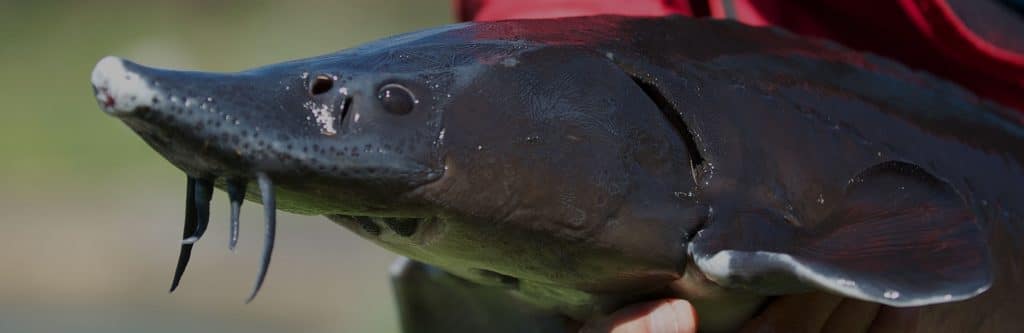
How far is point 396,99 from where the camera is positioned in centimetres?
161

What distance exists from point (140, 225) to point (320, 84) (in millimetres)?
6546

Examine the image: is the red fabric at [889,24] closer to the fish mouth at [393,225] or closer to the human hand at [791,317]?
the human hand at [791,317]

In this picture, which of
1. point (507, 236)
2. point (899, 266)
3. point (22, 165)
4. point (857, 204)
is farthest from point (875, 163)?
point (22, 165)

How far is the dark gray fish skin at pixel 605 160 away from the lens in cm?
154

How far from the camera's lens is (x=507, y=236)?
1.70 meters

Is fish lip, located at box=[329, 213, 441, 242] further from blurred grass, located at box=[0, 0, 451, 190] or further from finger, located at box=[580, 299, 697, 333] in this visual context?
blurred grass, located at box=[0, 0, 451, 190]

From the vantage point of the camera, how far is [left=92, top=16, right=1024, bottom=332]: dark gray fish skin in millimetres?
1544

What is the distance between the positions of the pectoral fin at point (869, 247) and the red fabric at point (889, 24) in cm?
66

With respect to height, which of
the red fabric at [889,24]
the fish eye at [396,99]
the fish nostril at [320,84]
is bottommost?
the red fabric at [889,24]

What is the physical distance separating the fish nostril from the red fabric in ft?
2.95

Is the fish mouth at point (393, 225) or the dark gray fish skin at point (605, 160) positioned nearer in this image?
the dark gray fish skin at point (605, 160)

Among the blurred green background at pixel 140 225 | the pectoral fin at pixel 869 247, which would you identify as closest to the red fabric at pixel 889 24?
the pectoral fin at pixel 869 247

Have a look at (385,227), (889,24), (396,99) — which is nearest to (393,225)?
(385,227)

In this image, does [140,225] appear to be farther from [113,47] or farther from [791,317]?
[791,317]
